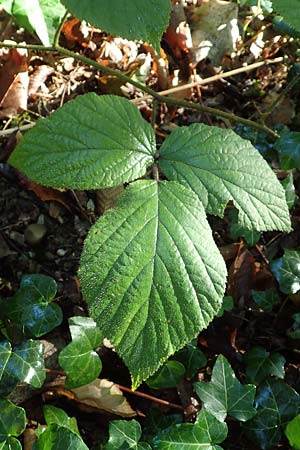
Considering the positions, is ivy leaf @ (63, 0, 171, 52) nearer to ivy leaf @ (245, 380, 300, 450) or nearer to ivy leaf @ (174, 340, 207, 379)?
ivy leaf @ (174, 340, 207, 379)

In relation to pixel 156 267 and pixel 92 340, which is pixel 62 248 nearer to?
pixel 92 340

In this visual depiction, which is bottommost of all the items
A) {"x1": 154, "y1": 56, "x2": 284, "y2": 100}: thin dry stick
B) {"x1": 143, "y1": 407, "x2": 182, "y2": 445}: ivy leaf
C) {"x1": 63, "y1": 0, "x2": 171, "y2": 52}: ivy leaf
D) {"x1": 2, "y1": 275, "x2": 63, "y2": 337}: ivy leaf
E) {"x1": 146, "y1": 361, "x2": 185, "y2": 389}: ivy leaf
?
{"x1": 143, "y1": 407, "x2": 182, "y2": 445}: ivy leaf

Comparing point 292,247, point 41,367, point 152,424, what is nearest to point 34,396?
point 41,367

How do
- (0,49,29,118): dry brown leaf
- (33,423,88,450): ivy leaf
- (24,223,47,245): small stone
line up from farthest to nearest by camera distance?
1. (0,49,29,118): dry brown leaf
2. (24,223,47,245): small stone
3. (33,423,88,450): ivy leaf

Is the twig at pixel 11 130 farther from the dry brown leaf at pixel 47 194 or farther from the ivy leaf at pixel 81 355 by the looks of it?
the ivy leaf at pixel 81 355

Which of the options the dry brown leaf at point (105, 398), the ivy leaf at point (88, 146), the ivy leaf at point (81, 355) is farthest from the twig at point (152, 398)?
the ivy leaf at point (88, 146)

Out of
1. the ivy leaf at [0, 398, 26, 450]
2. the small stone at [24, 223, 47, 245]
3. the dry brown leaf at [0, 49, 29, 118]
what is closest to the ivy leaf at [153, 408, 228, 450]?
the ivy leaf at [0, 398, 26, 450]

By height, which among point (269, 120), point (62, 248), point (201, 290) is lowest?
point (62, 248)

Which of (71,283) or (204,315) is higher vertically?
(204,315)
